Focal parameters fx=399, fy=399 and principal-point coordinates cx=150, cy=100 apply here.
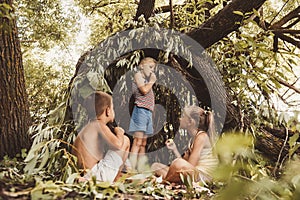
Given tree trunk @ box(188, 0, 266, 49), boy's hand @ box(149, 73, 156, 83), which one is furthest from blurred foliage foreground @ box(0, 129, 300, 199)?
tree trunk @ box(188, 0, 266, 49)

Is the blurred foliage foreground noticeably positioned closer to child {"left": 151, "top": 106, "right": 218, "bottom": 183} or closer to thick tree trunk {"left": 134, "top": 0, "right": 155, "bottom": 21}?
child {"left": 151, "top": 106, "right": 218, "bottom": 183}

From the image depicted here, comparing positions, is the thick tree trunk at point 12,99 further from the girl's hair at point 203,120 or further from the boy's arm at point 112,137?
the girl's hair at point 203,120

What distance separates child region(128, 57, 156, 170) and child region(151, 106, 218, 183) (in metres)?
0.29

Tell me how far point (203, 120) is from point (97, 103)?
82 centimetres

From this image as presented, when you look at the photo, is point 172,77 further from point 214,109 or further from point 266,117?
point 266,117

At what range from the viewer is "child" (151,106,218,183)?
8.19 ft

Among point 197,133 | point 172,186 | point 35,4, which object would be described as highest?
point 35,4

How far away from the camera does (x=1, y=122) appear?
8.21ft

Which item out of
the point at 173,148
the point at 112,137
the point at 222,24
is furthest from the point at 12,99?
the point at 222,24

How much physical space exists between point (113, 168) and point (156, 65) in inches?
40.3

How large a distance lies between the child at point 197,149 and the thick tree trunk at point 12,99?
0.97 meters

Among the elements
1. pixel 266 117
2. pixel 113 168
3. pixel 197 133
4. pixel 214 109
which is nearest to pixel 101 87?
pixel 113 168

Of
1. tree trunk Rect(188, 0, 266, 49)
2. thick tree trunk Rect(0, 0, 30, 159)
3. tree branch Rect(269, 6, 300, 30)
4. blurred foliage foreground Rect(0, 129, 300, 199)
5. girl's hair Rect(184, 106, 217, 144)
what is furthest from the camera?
tree branch Rect(269, 6, 300, 30)

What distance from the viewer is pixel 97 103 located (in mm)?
2623
